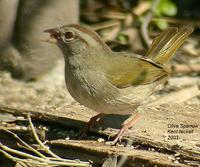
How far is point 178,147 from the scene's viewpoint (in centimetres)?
459

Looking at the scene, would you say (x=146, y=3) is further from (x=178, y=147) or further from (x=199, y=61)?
(x=178, y=147)

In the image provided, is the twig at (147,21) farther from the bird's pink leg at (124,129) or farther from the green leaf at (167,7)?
the bird's pink leg at (124,129)

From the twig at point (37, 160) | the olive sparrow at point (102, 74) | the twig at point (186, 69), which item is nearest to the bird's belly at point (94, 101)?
the olive sparrow at point (102, 74)

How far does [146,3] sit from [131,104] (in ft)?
11.8

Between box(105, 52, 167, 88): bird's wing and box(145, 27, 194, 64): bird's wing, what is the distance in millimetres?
248

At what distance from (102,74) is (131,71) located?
0.37m

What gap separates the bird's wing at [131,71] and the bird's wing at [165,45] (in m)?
0.25

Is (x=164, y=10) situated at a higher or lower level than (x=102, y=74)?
higher

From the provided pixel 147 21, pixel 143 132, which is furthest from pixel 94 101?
pixel 147 21

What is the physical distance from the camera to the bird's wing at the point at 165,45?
18.7ft

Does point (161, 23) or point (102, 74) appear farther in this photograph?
point (161, 23)

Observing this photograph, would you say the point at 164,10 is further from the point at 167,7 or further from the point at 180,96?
the point at 180,96

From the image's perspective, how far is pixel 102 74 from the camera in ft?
16.5

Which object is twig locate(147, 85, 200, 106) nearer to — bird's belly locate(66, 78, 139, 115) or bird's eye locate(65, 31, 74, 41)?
bird's belly locate(66, 78, 139, 115)
